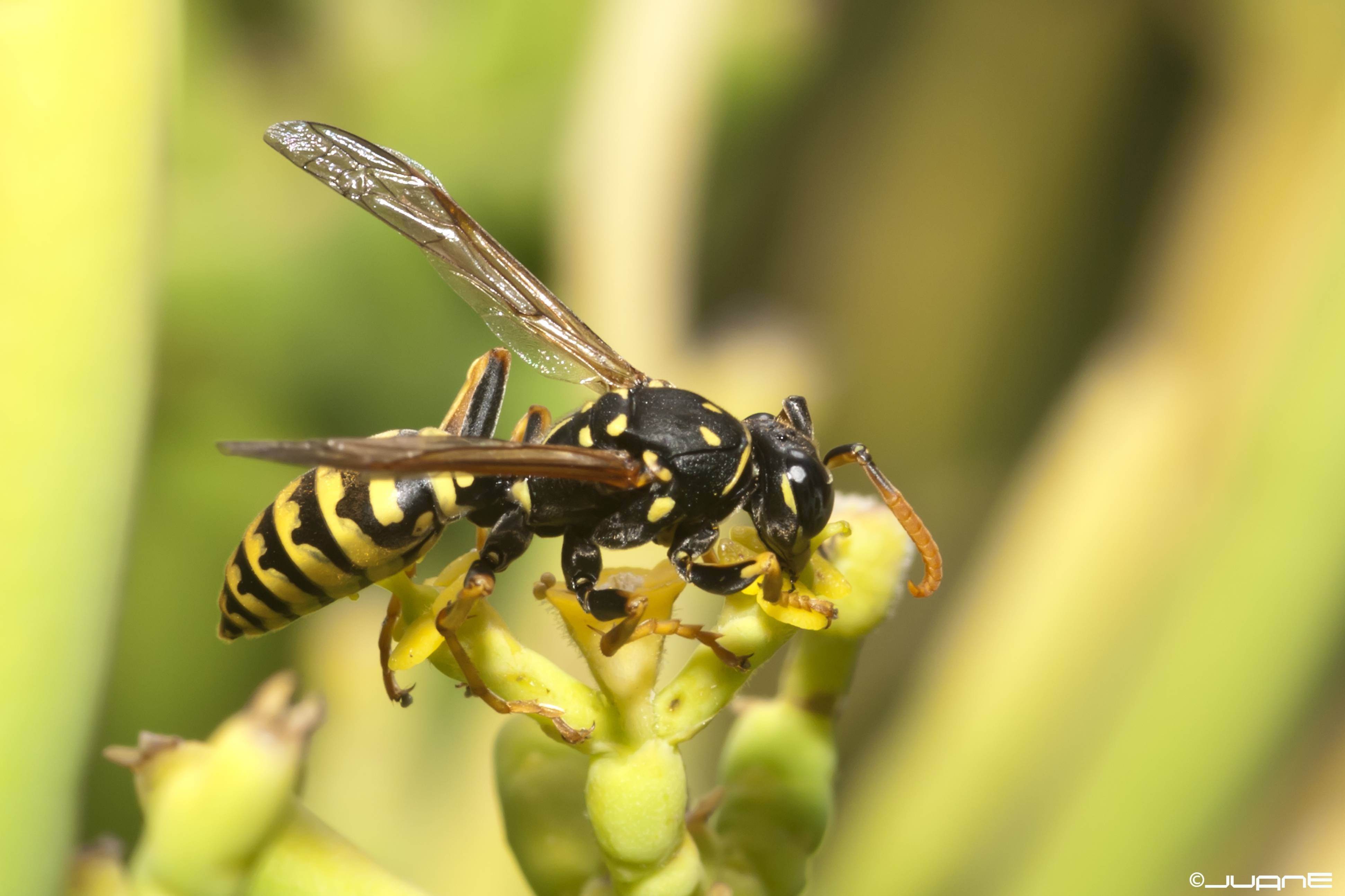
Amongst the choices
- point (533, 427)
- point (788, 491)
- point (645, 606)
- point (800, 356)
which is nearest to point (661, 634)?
point (645, 606)

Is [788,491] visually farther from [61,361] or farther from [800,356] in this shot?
[800,356]

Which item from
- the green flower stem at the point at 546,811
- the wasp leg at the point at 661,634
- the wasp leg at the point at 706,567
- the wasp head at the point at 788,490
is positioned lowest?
the green flower stem at the point at 546,811

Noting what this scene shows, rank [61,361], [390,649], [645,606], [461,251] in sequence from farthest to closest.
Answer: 1. [461,251]
2. [390,649]
3. [645,606]
4. [61,361]

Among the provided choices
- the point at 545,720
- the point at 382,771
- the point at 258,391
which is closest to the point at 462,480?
the point at 545,720

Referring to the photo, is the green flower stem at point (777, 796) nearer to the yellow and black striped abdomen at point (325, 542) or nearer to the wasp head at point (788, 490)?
the wasp head at point (788, 490)

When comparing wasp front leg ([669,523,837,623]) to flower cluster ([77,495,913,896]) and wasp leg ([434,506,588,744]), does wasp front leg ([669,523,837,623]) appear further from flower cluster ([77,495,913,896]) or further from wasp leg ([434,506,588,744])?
wasp leg ([434,506,588,744])

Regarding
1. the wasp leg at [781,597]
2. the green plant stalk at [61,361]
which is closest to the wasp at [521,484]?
the wasp leg at [781,597]
